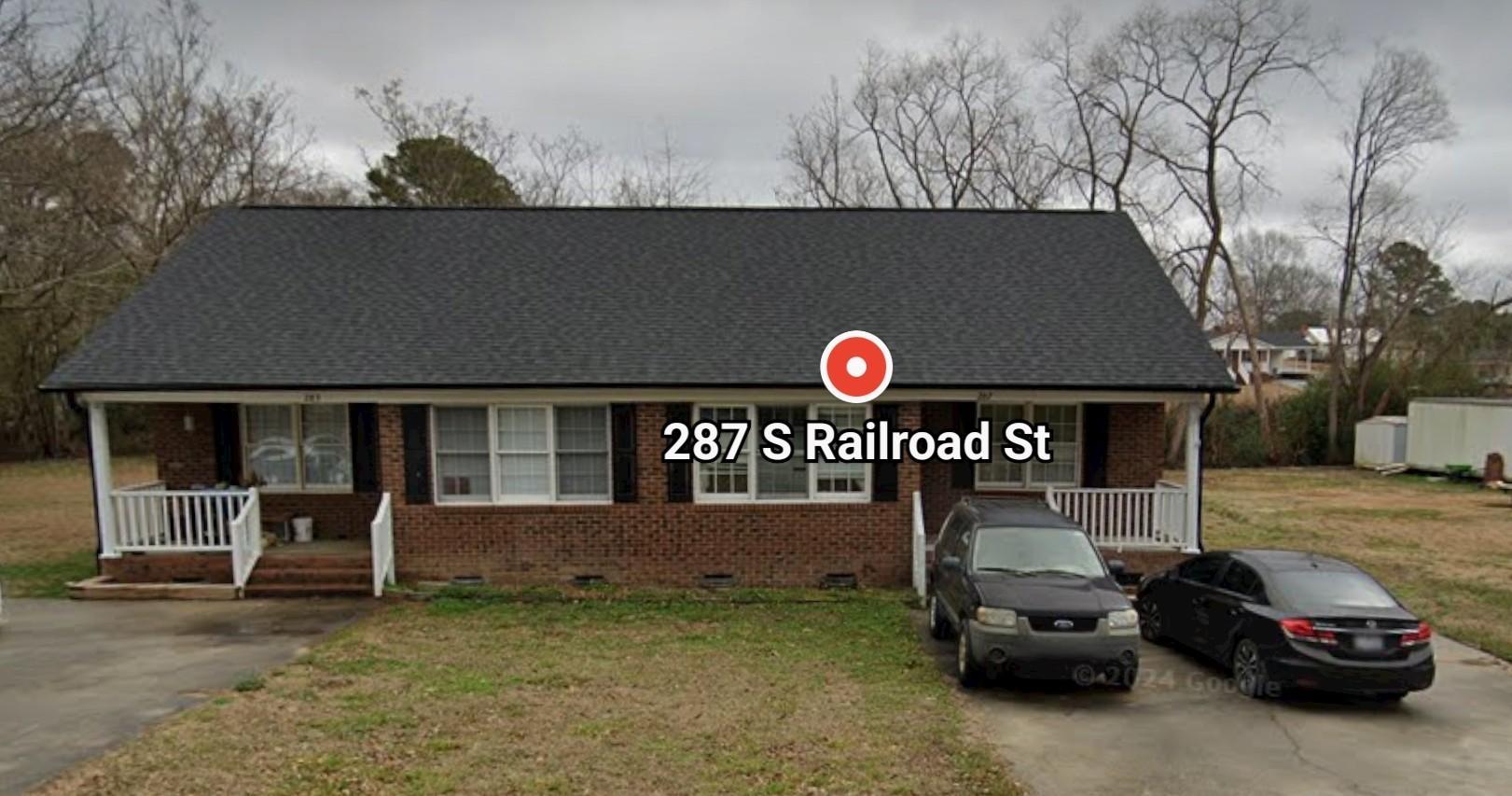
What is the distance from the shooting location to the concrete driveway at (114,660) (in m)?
6.85

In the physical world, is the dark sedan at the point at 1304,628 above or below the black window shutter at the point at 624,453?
below

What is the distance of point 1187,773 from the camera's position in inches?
256

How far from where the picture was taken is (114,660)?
9.04m

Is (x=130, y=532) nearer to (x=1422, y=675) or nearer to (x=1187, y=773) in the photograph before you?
(x=1187, y=773)

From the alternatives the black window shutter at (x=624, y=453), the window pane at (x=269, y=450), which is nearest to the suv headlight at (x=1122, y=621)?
the black window shutter at (x=624, y=453)

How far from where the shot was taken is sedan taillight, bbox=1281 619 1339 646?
25.6 ft

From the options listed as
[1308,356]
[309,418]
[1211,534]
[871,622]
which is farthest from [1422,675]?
[1308,356]

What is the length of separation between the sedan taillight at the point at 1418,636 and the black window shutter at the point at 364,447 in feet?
44.7

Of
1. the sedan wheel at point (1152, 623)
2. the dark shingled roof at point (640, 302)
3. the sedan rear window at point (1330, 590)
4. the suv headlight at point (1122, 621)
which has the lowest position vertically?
the sedan wheel at point (1152, 623)

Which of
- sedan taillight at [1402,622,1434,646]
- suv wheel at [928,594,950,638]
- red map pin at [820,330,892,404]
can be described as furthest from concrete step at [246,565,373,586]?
sedan taillight at [1402,622,1434,646]

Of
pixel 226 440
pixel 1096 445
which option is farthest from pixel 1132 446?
pixel 226 440

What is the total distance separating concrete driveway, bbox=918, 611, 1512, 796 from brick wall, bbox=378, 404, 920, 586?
3.62m

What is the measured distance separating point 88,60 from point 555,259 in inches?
559

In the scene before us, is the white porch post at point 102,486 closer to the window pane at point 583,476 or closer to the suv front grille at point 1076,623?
the window pane at point 583,476
